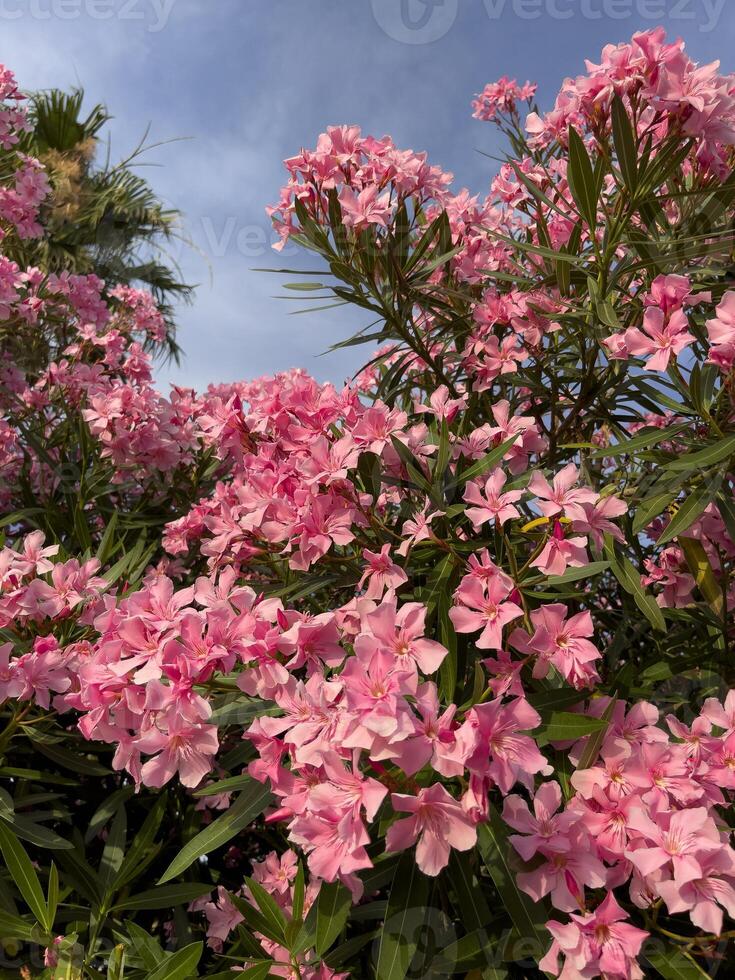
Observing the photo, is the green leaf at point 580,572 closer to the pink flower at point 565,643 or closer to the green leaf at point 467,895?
the pink flower at point 565,643

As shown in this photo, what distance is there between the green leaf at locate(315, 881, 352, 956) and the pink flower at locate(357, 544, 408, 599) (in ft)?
1.36

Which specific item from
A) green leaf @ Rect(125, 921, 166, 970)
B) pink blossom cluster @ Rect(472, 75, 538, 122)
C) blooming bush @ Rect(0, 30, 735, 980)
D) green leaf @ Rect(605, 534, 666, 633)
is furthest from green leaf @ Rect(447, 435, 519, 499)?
pink blossom cluster @ Rect(472, 75, 538, 122)

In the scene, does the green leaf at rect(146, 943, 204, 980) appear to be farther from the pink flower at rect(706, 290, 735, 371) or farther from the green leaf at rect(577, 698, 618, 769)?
the pink flower at rect(706, 290, 735, 371)

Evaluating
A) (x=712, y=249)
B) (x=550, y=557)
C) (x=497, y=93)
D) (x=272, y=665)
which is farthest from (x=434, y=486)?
(x=497, y=93)

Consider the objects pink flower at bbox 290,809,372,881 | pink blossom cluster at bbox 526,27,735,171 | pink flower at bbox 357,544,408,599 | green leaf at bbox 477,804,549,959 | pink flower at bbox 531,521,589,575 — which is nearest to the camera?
pink flower at bbox 290,809,372,881

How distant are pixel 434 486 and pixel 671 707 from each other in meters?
0.63

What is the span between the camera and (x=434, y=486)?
1.23 m

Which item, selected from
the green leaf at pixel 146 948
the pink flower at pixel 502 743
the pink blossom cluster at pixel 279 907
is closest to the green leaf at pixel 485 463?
the pink flower at pixel 502 743

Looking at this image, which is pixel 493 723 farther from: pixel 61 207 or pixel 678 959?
Result: pixel 61 207

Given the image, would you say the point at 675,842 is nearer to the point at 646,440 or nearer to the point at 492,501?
the point at 492,501

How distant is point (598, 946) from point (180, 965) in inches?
22.6

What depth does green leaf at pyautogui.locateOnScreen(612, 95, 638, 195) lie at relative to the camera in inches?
48.8

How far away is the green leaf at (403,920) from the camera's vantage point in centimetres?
86

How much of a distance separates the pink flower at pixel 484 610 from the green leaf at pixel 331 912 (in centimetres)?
38
